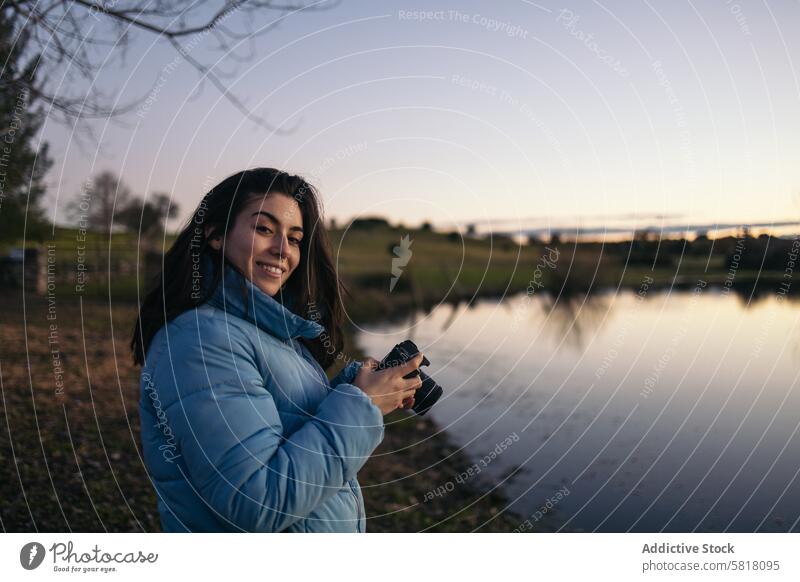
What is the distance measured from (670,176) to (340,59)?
231cm

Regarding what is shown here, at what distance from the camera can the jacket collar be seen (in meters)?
1.70

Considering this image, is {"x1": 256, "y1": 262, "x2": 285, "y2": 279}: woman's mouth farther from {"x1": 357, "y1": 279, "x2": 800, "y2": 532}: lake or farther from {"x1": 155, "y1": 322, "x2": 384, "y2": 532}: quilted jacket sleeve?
{"x1": 357, "y1": 279, "x2": 800, "y2": 532}: lake

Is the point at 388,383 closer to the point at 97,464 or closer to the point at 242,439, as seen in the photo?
the point at 242,439

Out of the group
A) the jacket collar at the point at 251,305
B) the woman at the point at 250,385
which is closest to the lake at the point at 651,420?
the woman at the point at 250,385

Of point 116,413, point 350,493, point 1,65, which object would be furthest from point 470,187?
point 116,413

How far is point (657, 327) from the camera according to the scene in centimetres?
1153

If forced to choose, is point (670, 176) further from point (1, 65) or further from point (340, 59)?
point (1, 65)

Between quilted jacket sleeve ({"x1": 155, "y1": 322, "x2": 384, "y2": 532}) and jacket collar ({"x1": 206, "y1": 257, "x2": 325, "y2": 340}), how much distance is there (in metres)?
0.11

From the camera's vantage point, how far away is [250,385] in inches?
61.4

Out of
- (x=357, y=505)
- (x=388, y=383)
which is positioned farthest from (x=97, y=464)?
(x=388, y=383)
